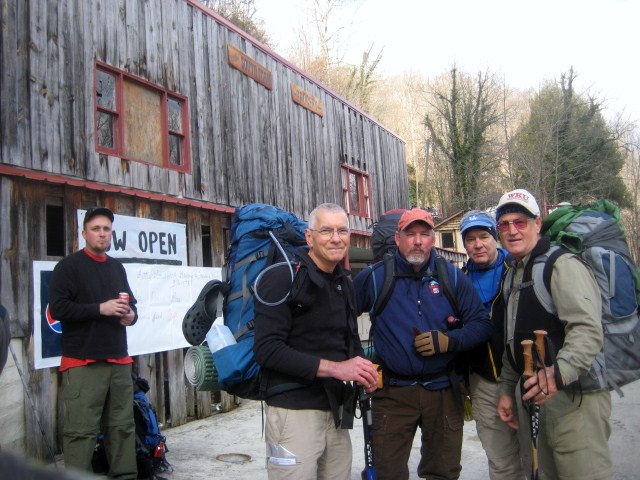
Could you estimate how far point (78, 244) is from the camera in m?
6.50

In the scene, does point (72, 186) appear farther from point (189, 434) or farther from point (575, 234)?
point (575, 234)

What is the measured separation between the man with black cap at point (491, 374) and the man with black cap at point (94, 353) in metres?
2.78

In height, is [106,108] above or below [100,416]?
above

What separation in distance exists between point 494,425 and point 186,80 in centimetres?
704

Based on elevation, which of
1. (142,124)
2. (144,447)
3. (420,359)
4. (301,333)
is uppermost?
(142,124)

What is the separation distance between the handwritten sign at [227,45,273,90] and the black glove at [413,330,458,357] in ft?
25.5

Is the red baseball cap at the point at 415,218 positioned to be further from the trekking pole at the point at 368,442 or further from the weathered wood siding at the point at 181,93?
the weathered wood siding at the point at 181,93

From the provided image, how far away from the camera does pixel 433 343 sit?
3289 mm

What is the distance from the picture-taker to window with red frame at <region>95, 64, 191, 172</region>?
736cm

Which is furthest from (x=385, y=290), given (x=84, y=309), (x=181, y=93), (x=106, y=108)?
(x=181, y=93)

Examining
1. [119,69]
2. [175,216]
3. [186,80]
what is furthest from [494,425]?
[186,80]

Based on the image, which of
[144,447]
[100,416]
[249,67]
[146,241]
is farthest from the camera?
[249,67]

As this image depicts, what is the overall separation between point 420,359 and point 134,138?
583 centimetres

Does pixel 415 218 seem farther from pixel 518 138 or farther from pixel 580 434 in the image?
pixel 518 138
